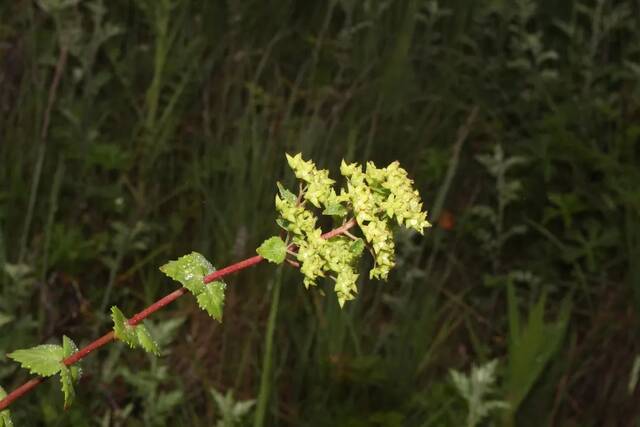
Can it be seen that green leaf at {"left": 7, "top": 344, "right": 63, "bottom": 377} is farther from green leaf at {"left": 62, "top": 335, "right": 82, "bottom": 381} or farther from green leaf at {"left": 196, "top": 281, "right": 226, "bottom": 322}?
→ green leaf at {"left": 196, "top": 281, "right": 226, "bottom": 322}

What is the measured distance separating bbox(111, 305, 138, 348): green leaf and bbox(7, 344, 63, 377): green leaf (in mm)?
91

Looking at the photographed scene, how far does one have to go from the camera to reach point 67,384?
1134 mm

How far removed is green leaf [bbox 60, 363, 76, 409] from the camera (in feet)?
3.66

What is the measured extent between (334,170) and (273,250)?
1670 millimetres

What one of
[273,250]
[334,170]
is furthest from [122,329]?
[334,170]

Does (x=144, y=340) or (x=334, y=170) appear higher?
(x=334, y=170)

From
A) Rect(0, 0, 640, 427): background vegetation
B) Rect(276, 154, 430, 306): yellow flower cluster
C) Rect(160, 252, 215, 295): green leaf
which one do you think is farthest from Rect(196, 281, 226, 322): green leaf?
Rect(0, 0, 640, 427): background vegetation

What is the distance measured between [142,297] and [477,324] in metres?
0.94

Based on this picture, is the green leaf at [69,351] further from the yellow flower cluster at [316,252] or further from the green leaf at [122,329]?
the yellow flower cluster at [316,252]

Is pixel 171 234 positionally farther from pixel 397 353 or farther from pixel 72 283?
pixel 397 353

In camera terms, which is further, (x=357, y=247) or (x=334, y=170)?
(x=334, y=170)

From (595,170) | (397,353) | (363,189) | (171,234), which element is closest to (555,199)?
(595,170)

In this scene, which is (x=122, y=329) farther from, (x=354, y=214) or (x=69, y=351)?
(x=354, y=214)

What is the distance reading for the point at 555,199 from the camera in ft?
9.51
